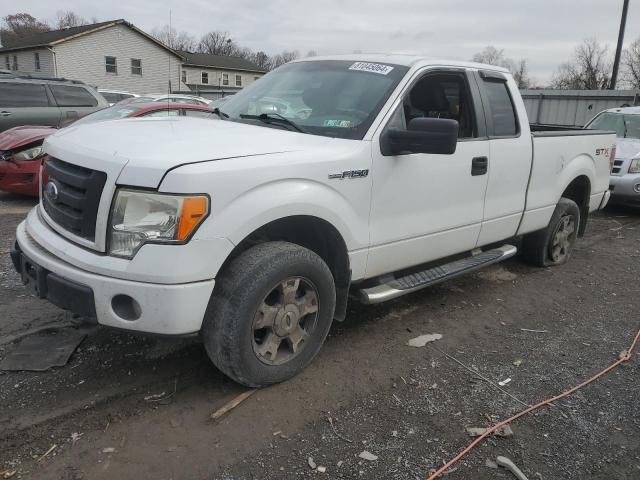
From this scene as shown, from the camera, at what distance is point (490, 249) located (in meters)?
4.95

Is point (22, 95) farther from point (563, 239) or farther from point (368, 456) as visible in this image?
point (368, 456)

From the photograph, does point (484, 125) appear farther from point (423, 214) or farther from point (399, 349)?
point (399, 349)

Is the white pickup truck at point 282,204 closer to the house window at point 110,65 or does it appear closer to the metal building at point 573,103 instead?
the metal building at point 573,103

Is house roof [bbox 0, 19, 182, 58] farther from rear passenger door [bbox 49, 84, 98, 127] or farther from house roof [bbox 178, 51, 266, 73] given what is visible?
rear passenger door [bbox 49, 84, 98, 127]

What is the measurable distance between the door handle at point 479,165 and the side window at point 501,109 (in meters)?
0.32

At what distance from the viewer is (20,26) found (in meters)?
64.1

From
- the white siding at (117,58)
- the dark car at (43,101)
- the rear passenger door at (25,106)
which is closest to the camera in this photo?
the rear passenger door at (25,106)

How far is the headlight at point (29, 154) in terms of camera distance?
7.39 metres

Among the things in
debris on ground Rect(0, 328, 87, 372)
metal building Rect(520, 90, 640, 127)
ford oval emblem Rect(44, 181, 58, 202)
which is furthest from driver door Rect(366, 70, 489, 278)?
metal building Rect(520, 90, 640, 127)

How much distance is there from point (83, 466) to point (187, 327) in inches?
30.1

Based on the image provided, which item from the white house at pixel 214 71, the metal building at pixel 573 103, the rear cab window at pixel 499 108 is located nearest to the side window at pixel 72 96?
the rear cab window at pixel 499 108

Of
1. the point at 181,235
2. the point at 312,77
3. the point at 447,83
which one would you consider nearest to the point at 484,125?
the point at 447,83

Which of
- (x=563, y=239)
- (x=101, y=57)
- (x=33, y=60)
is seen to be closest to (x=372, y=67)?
(x=563, y=239)

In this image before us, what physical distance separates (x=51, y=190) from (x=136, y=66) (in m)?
37.0
